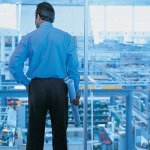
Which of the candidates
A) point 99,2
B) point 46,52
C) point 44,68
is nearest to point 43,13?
point 46,52

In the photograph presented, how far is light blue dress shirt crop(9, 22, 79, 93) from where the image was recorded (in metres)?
2.20

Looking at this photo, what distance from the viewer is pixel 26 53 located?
2.22 metres

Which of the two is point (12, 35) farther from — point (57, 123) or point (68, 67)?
point (57, 123)

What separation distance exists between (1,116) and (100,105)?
1000 mm

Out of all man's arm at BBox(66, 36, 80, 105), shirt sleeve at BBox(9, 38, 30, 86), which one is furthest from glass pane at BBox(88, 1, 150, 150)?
shirt sleeve at BBox(9, 38, 30, 86)

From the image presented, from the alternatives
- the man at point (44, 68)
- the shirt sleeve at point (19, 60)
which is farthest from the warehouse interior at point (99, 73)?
the shirt sleeve at point (19, 60)

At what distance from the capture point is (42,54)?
2.23 meters

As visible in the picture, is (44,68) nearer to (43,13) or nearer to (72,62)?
(72,62)

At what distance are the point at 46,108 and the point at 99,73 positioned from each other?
1.01 m

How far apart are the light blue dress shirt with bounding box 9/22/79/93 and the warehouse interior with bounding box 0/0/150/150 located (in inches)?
27.7

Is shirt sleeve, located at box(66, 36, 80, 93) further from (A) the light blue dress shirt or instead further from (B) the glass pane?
(B) the glass pane

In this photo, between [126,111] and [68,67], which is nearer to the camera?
[68,67]

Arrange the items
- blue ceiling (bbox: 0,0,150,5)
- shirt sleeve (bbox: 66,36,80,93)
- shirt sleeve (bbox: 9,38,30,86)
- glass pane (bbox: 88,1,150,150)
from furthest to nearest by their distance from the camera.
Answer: glass pane (bbox: 88,1,150,150) < blue ceiling (bbox: 0,0,150,5) < shirt sleeve (bbox: 66,36,80,93) < shirt sleeve (bbox: 9,38,30,86)

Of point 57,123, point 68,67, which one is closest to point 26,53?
point 68,67
